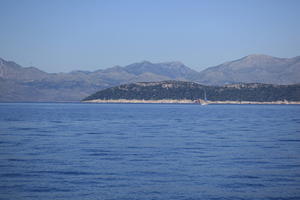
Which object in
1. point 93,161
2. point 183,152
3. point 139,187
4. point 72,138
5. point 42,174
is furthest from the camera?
point 72,138

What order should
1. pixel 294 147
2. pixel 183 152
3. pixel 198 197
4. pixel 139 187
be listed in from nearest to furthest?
pixel 198 197
pixel 139 187
pixel 183 152
pixel 294 147

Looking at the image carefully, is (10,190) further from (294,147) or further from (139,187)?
(294,147)

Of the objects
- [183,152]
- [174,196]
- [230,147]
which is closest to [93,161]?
[183,152]

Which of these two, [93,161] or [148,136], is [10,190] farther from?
[148,136]

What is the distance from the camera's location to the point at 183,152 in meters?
48.6

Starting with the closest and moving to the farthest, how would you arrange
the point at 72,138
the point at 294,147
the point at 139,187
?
the point at 139,187 < the point at 294,147 < the point at 72,138

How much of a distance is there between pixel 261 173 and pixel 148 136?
30.3 metres

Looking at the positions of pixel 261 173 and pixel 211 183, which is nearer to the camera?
pixel 211 183

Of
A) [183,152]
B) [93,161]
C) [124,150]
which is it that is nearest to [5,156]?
[93,161]

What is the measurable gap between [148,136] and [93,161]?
2442 cm

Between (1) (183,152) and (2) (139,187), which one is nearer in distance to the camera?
(2) (139,187)

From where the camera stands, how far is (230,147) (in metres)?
53.2

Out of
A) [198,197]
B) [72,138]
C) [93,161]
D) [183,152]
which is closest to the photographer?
[198,197]

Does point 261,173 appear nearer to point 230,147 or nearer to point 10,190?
point 230,147
